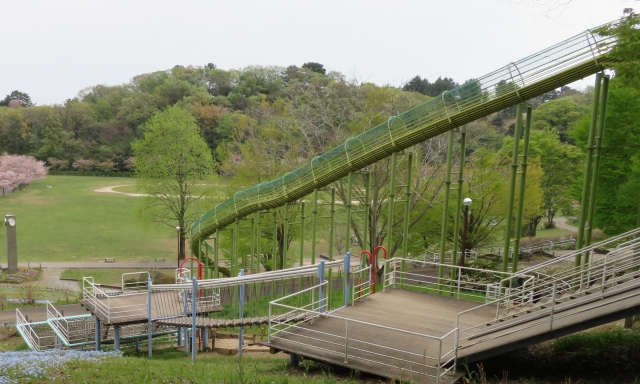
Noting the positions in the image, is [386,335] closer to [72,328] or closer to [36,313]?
[72,328]

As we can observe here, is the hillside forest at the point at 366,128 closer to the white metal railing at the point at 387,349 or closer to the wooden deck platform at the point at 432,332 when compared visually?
the wooden deck platform at the point at 432,332

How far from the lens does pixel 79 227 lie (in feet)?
186

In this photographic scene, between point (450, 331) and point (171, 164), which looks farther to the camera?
point (171, 164)

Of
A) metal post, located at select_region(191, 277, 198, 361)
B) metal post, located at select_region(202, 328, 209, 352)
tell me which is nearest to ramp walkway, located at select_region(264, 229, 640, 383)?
metal post, located at select_region(191, 277, 198, 361)

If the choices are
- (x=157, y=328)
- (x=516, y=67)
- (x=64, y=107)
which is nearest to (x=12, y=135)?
(x=64, y=107)

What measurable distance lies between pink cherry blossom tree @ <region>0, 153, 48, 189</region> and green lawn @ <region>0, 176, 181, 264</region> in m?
1.50

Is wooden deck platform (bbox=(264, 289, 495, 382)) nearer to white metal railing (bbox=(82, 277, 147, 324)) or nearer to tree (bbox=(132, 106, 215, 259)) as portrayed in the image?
white metal railing (bbox=(82, 277, 147, 324))

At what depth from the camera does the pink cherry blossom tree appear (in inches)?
2874

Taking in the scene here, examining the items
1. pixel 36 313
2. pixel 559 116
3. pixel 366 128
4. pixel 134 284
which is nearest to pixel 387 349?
pixel 366 128

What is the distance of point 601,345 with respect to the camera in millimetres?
10742

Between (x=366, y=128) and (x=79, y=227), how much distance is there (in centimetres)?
4320

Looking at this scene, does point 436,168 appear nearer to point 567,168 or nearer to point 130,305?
point 130,305

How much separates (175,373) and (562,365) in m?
7.35

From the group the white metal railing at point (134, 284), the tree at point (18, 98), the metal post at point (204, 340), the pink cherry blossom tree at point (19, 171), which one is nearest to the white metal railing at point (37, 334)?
the white metal railing at point (134, 284)
